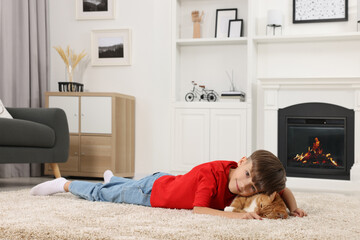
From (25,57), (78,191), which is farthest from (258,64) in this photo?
(78,191)

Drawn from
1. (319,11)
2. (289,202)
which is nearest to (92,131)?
(319,11)

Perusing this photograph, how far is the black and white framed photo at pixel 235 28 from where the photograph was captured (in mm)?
4332

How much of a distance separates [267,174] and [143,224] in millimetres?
502

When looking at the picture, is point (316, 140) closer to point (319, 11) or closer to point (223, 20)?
point (319, 11)

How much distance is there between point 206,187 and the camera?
1.90m

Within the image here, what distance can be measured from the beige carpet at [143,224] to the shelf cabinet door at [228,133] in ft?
6.48

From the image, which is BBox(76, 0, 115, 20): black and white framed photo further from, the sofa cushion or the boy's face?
the boy's face

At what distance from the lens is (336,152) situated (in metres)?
3.96

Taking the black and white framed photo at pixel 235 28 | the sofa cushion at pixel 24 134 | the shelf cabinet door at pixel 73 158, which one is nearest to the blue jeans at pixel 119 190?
the sofa cushion at pixel 24 134

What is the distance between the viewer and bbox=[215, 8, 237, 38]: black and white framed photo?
4.40 metres

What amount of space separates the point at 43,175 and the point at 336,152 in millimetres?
2743

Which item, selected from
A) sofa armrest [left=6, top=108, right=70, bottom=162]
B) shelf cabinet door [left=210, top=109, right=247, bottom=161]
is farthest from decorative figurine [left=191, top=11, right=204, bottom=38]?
sofa armrest [left=6, top=108, right=70, bottom=162]

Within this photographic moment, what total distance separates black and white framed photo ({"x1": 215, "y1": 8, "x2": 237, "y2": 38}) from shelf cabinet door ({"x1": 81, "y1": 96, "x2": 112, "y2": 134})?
1241 mm

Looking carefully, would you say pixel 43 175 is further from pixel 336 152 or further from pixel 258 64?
pixel 336 152
